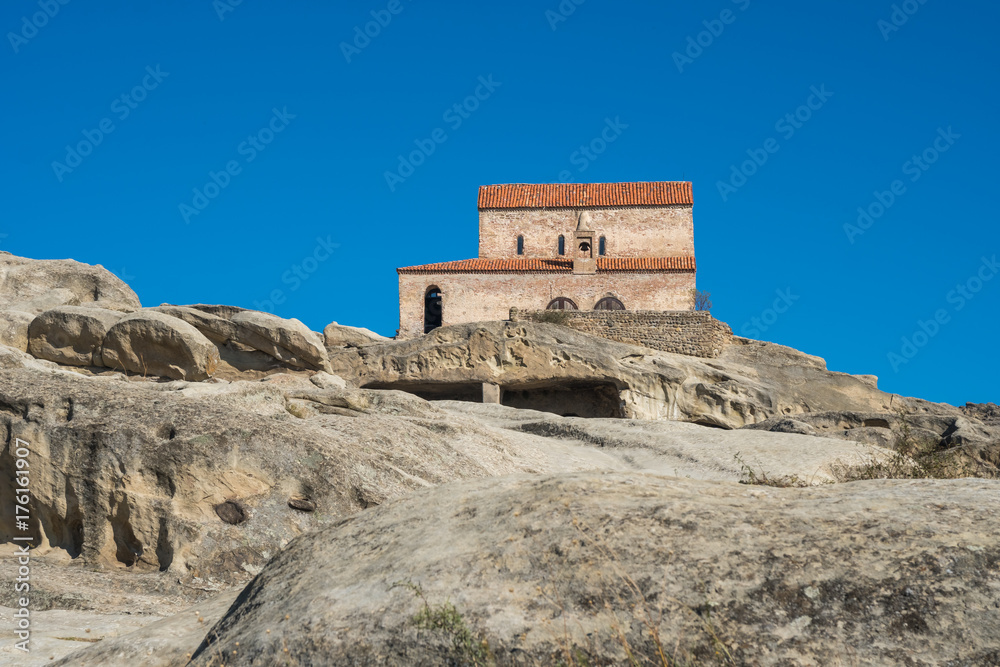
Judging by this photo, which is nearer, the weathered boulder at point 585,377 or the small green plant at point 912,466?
the small green plant at point 912,466

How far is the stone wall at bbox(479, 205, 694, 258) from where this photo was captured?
3850 centimetres

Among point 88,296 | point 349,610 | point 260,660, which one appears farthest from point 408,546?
point 88,296

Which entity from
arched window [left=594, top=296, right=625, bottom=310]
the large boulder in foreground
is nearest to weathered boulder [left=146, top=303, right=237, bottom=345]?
the large boulder in foreground

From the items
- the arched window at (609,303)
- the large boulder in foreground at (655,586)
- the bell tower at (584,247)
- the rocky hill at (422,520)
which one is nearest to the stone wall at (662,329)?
the rocky hill at (422,520)

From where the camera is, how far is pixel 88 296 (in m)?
14.9

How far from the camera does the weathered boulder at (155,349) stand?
12055 mm

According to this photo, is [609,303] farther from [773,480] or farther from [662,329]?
[773,480]

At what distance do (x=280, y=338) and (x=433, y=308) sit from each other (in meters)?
20.2

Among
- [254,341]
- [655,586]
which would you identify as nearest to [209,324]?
[254,341]

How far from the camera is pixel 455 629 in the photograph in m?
2.99

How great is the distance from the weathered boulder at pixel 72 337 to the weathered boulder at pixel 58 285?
206 cm

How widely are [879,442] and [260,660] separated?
9732mm

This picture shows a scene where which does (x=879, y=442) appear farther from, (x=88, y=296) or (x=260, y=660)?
(x=88, y=296)

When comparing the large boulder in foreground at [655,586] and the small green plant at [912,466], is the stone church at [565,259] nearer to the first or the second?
the small green plant at [912,466]
